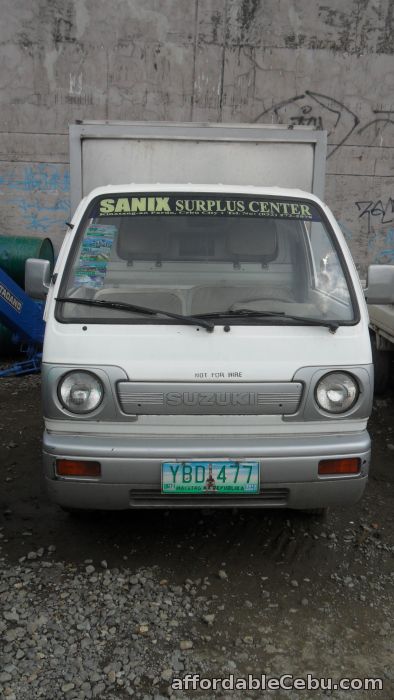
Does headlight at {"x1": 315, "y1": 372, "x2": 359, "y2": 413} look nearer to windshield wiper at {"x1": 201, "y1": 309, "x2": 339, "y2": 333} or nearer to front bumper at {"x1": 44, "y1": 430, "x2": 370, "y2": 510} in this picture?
front bumper at {"x1": 44, "y1": 430, "x2": 370, "y2": 510}

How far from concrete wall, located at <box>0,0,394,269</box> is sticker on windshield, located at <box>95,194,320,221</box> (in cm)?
714

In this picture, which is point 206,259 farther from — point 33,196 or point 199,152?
point 33,196

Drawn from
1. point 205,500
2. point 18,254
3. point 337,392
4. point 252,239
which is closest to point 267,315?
point 337,392

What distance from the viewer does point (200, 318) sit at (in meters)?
2.98

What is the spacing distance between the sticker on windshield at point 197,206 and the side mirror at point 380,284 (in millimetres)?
541

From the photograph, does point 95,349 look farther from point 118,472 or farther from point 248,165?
point 248,165

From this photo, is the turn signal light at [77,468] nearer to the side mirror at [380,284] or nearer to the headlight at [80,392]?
the headlight at [80,392]

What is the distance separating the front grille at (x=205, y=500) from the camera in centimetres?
283

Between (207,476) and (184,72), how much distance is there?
28.8ft

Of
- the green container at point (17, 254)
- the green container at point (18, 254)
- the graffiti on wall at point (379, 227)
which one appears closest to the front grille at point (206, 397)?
the green container at point (18, 254)

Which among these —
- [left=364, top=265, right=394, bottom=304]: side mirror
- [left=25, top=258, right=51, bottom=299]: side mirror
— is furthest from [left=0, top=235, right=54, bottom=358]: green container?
[left=364, top=265, right=394, bottom=304]: side mirror

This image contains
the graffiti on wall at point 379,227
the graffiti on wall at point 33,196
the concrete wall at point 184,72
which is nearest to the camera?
the concrete wall at point 184,72

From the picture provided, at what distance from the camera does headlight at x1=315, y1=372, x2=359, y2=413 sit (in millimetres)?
2861

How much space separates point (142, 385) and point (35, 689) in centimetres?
135
